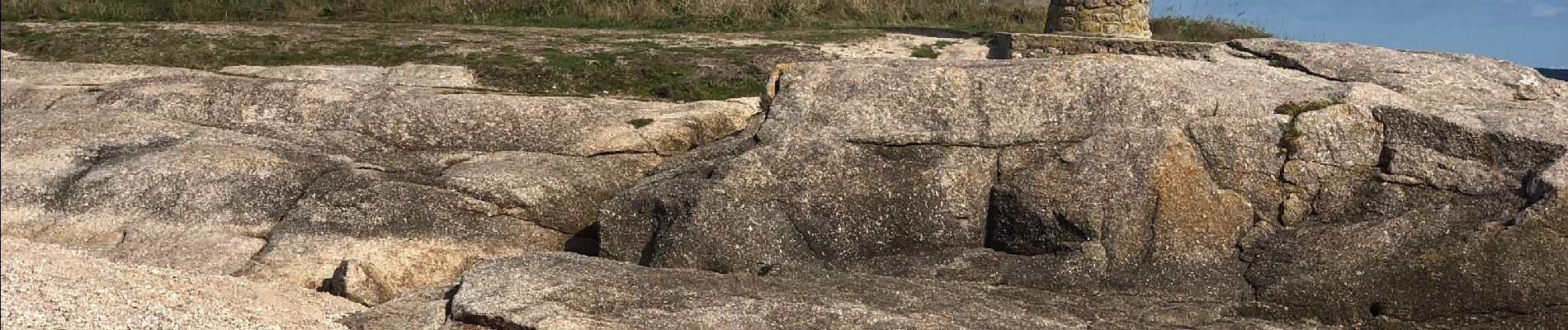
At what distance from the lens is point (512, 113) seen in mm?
12492

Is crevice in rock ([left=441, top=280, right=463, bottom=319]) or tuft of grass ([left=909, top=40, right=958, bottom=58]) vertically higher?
tuft of grass ([left=909, top=40, right=958, bottom=58])

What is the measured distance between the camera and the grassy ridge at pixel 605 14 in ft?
77.0

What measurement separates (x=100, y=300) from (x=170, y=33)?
13.7 metres

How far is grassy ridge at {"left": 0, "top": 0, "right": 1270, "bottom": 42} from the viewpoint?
2348 centimetres

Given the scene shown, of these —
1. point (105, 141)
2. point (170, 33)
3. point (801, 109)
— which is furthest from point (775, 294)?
point (170, 33)

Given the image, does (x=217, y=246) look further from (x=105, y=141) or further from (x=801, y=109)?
(x=801, y=109)

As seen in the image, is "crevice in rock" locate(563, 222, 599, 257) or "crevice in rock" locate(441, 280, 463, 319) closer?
"crevice in rock" locate(441, 280, 463, 319)

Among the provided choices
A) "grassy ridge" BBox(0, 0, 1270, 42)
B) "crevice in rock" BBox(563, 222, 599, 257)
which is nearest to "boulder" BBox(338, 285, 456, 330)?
"crevice in rock" BBox(563, 222, 599, 257)

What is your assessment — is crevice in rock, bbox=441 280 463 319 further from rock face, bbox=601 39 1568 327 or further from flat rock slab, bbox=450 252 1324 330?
rock face, bbox=601 39 1568 327

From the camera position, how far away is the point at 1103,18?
20.8 meters

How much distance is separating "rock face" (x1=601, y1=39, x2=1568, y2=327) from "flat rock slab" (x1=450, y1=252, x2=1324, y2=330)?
457 mm

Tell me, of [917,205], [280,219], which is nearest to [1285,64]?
[917,205]

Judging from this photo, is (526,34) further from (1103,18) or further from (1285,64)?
(1285,64)

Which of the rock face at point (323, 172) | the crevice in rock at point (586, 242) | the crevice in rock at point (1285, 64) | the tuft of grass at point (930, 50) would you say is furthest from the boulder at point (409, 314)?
the tuft of grass at point (930, 50)
